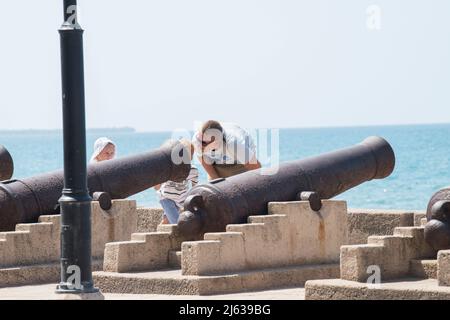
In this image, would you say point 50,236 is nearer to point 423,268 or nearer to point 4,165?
point 4,165

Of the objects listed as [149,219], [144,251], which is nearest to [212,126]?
[144,251]

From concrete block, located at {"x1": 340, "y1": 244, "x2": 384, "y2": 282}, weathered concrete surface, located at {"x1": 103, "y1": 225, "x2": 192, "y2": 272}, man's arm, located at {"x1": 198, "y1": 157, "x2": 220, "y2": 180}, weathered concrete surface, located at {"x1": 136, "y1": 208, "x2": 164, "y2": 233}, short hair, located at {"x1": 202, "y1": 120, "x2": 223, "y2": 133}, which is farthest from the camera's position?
weathered concrete surface, located at {"x1": 136, "y1": 208, "x2": 164, "y2": 233}

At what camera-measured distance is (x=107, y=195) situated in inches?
Answer: 562

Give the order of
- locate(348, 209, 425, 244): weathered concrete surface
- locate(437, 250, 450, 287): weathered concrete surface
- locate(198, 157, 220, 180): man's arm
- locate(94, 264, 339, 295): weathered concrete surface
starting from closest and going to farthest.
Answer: locate(437, 250, 450, 287): weathered concrete surface
locate(94, 264, 339, 295): weathered concrete surface
locate(198, 157, 220, 180): man's arm
locate(348, 209, 425, 244): weathered concrete surface

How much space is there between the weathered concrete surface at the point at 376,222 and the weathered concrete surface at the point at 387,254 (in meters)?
2.72

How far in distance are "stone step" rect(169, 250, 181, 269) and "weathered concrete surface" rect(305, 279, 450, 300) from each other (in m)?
2.27

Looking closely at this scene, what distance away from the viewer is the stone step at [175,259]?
12930mm

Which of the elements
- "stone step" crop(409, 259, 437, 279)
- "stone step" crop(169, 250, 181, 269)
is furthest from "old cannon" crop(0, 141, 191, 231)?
"stone step" crop(409, 259, 437, 279)

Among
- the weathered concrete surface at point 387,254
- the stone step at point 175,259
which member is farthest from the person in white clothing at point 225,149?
the weathered concrete surface at point 387,254

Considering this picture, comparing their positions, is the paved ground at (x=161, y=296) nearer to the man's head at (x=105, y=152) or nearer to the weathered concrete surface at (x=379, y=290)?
the weathered concrete surface at (x=379, y=290)

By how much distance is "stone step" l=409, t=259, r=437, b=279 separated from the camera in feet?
36.3

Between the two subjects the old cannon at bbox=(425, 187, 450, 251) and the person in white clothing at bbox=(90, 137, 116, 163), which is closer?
the old cannon at bbox=(425, 187, 450, 251)

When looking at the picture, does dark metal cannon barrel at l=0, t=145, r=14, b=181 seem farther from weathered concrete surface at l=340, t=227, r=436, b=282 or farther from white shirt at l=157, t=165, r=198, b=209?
weathered concrete surface at l=340, t=227, r=436, b=282

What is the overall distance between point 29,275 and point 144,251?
3.75ft
